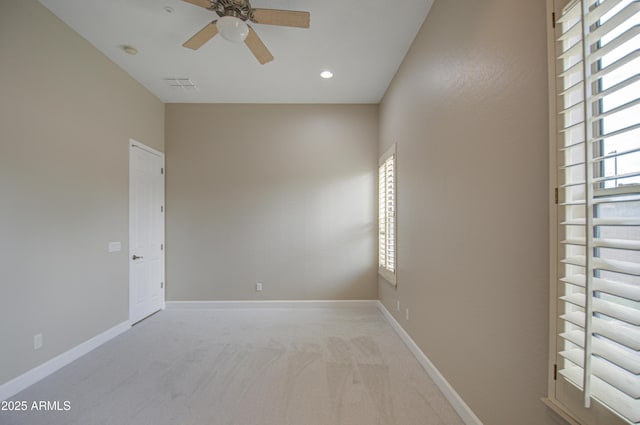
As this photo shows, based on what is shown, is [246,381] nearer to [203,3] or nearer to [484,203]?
[484,203]

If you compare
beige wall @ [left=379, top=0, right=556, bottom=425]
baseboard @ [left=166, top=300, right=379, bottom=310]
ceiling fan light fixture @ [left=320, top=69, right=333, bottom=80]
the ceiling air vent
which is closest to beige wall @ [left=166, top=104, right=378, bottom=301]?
baseboard @ [left=166, top=300, right=379, bottom=310]

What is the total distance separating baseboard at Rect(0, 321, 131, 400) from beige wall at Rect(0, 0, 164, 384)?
0.06 metres

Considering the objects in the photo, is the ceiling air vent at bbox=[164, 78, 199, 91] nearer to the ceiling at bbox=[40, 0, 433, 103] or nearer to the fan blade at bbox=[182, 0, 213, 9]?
the ceiling at bbox=[40, 0, 433, 103]

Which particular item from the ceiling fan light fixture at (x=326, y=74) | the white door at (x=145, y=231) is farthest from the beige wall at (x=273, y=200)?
the ceiling fan light fixture at (x=326, y=74)

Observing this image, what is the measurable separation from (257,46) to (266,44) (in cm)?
55

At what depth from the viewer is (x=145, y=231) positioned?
153 inches

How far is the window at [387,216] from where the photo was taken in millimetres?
3504

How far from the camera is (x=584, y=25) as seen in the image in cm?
96

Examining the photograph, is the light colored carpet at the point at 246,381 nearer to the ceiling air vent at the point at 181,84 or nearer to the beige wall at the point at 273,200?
the beige wall at the point at 273,200

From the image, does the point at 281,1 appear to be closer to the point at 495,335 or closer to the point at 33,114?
the point at 33,114

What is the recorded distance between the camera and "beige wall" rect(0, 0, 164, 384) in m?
2.17

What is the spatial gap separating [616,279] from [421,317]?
1796 millimetres

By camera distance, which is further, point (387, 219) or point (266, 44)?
point (387, 219)

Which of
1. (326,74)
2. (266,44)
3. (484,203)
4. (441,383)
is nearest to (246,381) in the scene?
(441,383)
